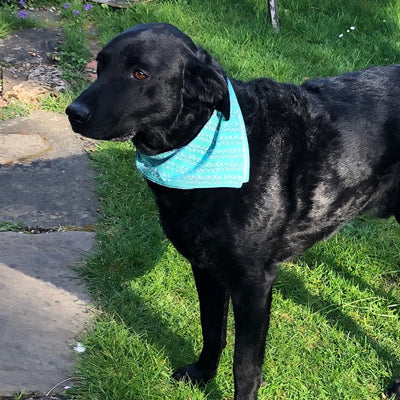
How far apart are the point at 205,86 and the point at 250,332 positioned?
3.10 feet

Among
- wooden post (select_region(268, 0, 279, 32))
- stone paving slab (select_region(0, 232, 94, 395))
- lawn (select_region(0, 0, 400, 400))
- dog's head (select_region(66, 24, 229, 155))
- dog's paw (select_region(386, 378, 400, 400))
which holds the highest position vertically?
dog's head (select_region(66, 24, 229, 155))

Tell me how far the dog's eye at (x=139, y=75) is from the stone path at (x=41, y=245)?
1.30 m

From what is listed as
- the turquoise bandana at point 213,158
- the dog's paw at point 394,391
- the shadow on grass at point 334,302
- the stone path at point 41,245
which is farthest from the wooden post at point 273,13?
the dog's paw at point 394,391

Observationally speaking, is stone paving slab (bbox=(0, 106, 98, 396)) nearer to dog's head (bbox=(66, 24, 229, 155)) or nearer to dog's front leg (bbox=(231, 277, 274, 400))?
dog's front leg (bbox=(231, 277, 274, 400))

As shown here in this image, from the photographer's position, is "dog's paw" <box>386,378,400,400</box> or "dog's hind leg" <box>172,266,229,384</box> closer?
"dog's hind leg" <box>172,266,229,384</box>

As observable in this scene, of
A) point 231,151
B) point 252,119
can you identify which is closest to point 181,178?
point 231,151

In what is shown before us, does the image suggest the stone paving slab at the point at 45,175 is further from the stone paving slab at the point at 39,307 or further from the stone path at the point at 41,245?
the stone paving slab at the point at 39,307

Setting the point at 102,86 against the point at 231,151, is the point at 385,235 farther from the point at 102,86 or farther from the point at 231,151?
the point at 102,86

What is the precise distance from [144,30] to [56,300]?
148 centimetres

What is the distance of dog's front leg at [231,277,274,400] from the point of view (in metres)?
2.32

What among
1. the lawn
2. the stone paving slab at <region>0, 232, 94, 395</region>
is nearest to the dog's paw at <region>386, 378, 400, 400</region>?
the lawn

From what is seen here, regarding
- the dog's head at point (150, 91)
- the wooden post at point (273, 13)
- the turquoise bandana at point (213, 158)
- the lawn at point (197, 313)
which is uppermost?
the dog's head at point (150, 91)

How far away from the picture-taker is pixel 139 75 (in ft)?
6.93

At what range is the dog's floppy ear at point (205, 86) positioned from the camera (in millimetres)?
2150
